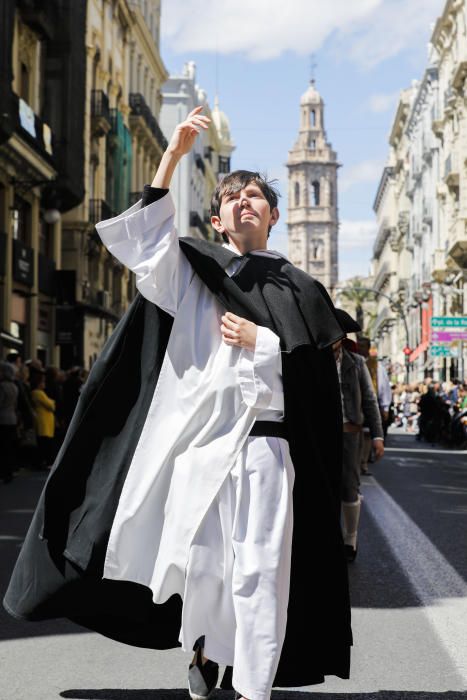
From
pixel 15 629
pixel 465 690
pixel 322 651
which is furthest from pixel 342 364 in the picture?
pixel 322 651

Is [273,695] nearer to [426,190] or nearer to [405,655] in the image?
[405,655]

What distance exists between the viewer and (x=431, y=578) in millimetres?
7820

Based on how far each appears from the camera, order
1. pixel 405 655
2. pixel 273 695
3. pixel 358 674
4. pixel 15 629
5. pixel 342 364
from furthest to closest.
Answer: pixel 342 364 → pixel 15 629 → pixel 405 655 → pixel 358 674 → pixel 273 695

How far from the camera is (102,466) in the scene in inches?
167

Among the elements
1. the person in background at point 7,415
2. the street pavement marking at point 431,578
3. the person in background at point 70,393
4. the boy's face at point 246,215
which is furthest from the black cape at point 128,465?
the person in background at point 70,393

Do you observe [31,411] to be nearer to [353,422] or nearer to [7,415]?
[7,415]

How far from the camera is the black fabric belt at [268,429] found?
13.3 ft

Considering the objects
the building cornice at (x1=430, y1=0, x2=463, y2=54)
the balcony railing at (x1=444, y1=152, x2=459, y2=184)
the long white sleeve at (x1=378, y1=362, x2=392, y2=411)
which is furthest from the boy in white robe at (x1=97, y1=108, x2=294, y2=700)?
the building cornice at (x1=430, y1=0, x2=463, y2=54)

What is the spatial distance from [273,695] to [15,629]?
197 cm

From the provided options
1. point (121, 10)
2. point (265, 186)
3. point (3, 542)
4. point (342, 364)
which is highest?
point (121, 10)

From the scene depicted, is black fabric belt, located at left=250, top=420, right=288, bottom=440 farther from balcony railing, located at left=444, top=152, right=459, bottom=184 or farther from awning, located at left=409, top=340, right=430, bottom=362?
awning, located at left=409, top=340, right=430, bottom=362

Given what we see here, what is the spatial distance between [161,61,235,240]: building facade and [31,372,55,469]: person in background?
41.2m

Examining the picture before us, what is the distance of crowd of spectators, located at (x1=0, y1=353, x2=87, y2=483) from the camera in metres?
15.8

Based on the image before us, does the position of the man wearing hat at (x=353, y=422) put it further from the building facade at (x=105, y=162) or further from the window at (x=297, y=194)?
the window at (x=297, y=194)
